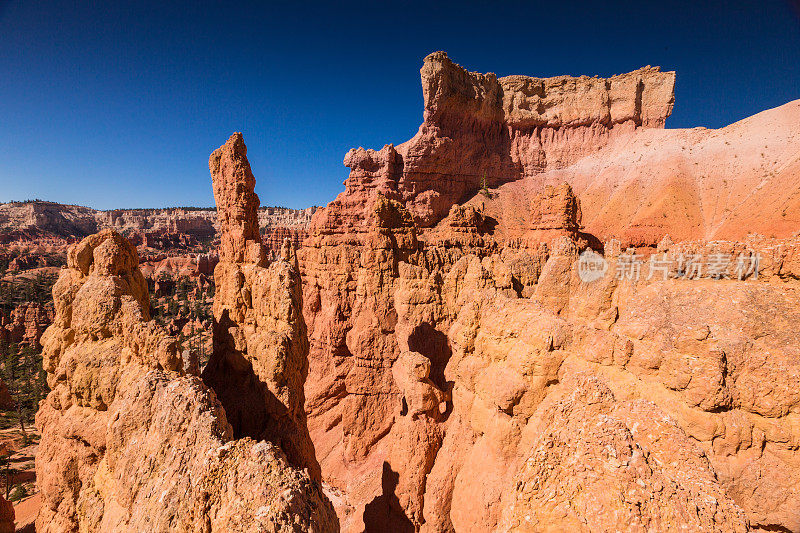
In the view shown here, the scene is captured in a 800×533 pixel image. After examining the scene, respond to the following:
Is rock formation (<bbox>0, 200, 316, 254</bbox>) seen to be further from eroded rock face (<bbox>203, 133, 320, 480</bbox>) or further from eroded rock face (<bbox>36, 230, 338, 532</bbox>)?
eroded rock face (<bbox>36, 230, 338, 532</bbox>)

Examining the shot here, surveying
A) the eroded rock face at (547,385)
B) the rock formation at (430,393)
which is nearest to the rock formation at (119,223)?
the eroded rock face at (547,385)

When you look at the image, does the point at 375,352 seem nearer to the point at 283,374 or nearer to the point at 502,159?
the point at 283,374

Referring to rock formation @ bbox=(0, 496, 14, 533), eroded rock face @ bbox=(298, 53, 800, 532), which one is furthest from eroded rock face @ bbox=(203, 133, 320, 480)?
rock formation @ bbox=(0, 496, 14, 533)

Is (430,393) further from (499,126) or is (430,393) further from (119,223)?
(119,223)

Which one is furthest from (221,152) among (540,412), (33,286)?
(33,286)

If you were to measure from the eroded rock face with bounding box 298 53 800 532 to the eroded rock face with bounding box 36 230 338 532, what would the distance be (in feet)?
9.66

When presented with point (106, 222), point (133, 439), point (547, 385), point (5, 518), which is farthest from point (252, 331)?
point (106, 222)

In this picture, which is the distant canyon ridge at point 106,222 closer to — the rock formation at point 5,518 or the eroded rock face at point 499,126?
the eroded rock face at point 499,126

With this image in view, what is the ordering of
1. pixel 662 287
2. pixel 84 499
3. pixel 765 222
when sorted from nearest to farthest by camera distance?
pixel 84 499, pixel 662 287, pixel 765 222

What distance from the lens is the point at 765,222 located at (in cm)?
3547

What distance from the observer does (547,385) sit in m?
6.80

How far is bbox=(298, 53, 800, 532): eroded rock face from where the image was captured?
12.4 feet

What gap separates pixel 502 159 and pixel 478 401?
5787 centimetres

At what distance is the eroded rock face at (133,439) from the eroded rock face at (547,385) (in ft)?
9.66
